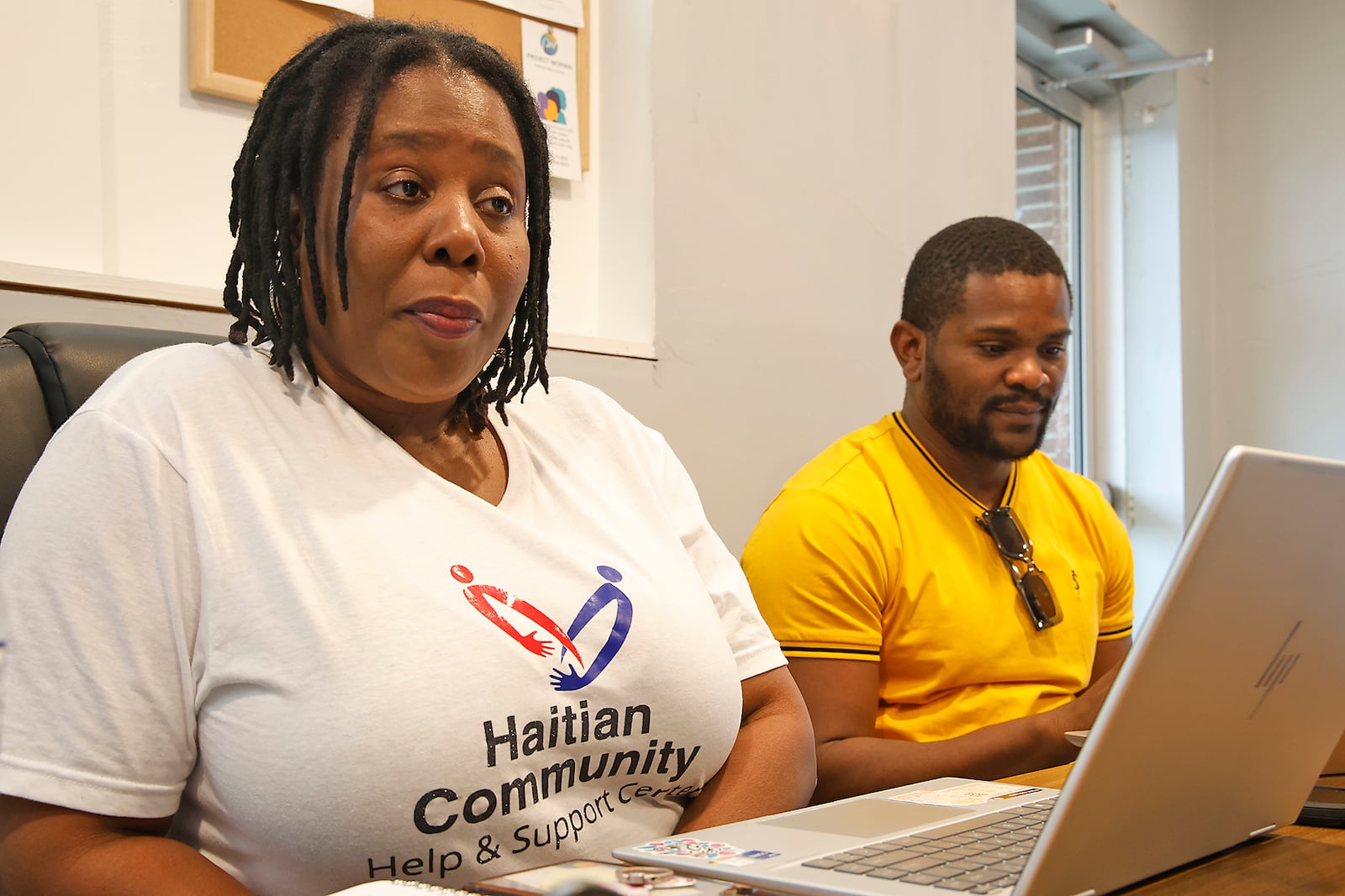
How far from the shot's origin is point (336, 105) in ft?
3.29

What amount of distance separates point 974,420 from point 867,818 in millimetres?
1028

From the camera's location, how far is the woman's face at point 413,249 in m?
0.98

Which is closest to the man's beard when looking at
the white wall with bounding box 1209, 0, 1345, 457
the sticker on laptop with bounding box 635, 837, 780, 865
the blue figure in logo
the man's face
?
the man's face

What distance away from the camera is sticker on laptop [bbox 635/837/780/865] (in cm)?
69

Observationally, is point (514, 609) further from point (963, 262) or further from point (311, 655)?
point (963, 262)

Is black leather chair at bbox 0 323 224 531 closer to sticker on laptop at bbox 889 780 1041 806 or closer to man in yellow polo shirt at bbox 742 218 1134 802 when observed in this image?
sticker on laptop at bbox 889 780 1041 806

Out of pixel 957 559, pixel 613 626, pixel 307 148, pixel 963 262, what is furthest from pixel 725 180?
pixel 613 626

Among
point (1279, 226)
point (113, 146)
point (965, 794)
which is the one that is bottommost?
point (965, 794)

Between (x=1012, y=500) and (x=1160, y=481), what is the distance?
202cm

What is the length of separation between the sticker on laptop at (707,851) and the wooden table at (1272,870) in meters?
0.21

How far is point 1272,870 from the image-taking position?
728mm

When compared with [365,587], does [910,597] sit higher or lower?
lower

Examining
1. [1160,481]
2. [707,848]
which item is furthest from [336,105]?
[1160,481]

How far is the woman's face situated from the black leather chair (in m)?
0.16
